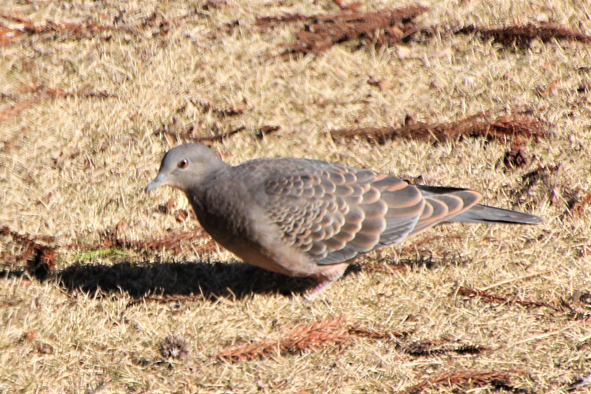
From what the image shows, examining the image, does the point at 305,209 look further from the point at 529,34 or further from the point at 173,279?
the point at 529,34

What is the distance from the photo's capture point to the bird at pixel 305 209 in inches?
156

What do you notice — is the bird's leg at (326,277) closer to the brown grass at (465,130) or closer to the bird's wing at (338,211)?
the bird's wing at (338,211)

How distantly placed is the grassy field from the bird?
0.33m

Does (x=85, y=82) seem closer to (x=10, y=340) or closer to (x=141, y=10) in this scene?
(x=141, y=10)

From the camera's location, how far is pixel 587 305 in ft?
13.1

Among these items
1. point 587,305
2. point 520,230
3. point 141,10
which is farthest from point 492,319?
point 141,10

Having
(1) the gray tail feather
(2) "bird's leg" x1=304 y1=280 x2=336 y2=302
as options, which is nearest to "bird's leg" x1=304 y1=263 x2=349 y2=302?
(2) "bird's leg" x1=304 y1=280 x2=336 y2=302

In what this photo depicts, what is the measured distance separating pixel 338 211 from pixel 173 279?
110 cm

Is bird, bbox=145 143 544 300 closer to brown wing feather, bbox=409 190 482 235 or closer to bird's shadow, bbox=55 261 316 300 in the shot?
brown wing feather, bbox=409 190 482 235

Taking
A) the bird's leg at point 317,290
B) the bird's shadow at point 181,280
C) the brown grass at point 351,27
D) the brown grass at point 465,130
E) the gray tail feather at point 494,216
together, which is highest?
the brown grass at point 351,27

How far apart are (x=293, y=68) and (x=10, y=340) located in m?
3.49

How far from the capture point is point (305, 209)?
4055mm

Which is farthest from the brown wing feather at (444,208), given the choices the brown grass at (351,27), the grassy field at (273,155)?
the brown grass at (351,27)

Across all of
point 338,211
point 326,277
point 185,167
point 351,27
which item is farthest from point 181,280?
point 351,27
